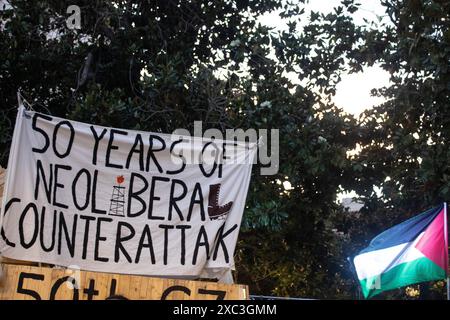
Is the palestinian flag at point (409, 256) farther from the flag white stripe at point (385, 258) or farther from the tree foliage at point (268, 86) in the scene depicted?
the tree foliage at point (268, 86)

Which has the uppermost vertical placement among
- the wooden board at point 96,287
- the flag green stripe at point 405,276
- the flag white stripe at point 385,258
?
the flag white stripe at point 385,258

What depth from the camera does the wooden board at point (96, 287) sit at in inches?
169

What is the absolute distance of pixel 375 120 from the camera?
30.8 ft

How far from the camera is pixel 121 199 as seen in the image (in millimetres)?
4746

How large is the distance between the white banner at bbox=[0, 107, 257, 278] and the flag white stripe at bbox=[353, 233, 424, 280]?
1.52m

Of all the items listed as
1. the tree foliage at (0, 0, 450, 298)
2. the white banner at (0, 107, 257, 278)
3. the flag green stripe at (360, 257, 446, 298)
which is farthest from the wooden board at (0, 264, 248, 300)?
the tree foliage at (0, 0, 450, 298)

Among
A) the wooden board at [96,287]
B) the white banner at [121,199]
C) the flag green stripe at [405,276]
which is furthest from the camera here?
the flag green stripe at [405,276]

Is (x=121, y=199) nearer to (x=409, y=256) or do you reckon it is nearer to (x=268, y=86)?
(x=409, y=256)

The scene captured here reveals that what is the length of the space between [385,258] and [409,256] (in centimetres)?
24

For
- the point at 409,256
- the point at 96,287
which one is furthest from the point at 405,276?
the point at 96,287

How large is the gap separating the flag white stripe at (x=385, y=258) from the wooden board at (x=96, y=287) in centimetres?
159

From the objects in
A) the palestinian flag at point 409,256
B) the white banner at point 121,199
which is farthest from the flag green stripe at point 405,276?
the white banner at point 121,199

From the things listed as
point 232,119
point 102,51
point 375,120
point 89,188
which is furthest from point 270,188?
point 89,188
